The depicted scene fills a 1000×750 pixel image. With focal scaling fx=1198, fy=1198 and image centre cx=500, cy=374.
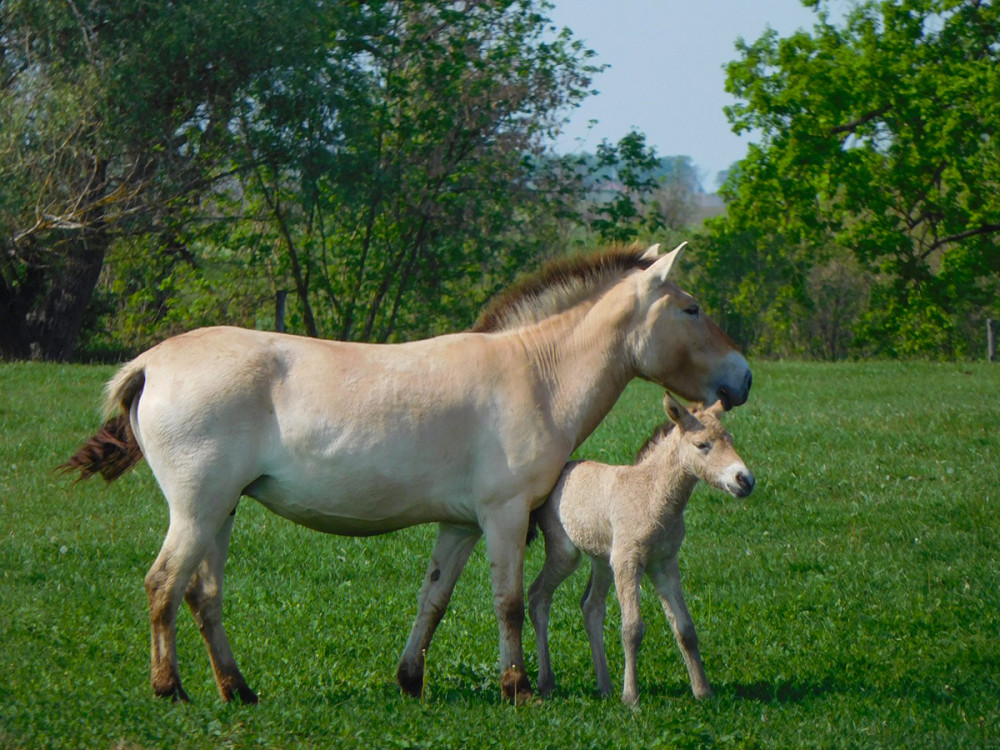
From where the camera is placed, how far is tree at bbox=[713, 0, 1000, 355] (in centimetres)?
3123

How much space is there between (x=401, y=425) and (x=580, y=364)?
3.56 feet

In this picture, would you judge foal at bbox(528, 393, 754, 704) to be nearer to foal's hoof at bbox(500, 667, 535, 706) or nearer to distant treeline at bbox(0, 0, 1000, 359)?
foal's hoof at bbox(500, 667, 535, 706)

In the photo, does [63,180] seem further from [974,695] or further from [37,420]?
[974,695]

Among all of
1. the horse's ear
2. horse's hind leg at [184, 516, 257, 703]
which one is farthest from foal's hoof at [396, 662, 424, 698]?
the horse's ear

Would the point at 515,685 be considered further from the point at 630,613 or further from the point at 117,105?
the point at 117,105

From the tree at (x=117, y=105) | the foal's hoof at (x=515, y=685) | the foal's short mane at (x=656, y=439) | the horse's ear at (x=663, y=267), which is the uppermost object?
the tree at (x=117, y=105)

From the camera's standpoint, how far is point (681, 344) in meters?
6.42

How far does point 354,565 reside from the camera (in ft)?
30.5

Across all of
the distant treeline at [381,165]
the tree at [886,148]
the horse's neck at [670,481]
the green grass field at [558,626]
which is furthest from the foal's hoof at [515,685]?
the tree at [886,148]

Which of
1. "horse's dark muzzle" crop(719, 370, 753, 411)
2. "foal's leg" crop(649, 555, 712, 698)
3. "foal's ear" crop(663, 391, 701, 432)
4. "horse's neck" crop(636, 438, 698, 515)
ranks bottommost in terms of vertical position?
"foal's leg" crop(649, 555, 712, 698)

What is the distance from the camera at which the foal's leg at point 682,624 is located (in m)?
6.31

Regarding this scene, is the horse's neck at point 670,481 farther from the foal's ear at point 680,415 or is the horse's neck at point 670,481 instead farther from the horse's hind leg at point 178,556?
the horse's hind leg at point 178,556

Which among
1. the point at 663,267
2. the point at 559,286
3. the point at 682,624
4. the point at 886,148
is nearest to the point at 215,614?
the point at 682,624

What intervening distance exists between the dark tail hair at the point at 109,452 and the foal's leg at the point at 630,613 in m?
2.62
